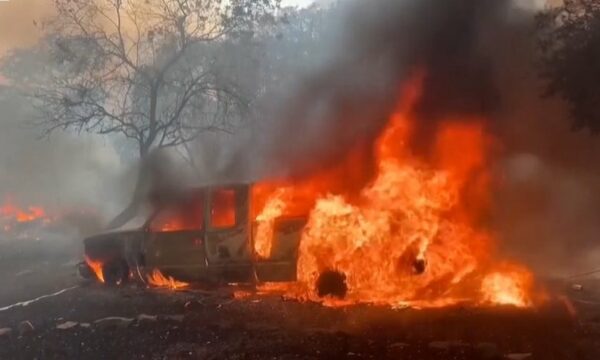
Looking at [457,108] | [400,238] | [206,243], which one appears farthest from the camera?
[457,108]

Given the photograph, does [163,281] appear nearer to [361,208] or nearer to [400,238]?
[361,208]

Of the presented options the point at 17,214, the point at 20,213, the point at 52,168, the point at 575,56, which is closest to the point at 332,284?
the point at 575,56

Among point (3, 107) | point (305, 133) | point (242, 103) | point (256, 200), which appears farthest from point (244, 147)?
point (3, 107)

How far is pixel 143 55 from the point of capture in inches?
677

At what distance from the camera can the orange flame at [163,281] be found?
9.70 metres

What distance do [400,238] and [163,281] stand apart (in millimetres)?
3992

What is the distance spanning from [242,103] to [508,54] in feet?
25.9

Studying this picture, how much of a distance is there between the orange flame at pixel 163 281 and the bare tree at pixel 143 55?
19.1 ft

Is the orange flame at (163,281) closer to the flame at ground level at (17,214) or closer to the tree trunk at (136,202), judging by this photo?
the tree trunk at (136,202)

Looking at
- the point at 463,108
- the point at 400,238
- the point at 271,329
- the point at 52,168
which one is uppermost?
the point at 52,168

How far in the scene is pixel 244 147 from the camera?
15734 mm

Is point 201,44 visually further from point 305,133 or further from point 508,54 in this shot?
point 508,54

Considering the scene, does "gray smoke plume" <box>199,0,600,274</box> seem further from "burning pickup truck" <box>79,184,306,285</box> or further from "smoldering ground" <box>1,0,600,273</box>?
"burning pickup truck" <box>79,184,306,285</box>

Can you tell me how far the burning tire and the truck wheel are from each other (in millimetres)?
3651
